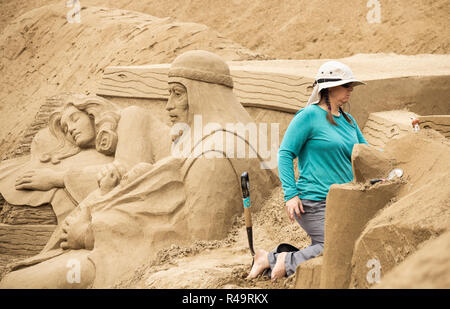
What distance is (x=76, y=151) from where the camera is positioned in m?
6.58

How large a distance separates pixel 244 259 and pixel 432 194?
195 cm

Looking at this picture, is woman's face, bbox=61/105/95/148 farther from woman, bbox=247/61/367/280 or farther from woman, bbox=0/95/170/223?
woman, bbox=247/61/367/280

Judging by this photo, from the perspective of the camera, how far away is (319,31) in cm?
1279

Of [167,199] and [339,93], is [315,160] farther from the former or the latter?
[167,199]

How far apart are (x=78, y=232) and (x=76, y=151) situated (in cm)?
153

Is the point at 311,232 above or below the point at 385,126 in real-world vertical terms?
below

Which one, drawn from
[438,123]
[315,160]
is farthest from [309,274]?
[438,123]

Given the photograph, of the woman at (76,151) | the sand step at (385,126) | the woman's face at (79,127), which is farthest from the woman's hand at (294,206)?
the woman's face at (79,127)

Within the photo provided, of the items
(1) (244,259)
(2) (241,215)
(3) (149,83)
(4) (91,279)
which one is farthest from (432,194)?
(3) (149,83)

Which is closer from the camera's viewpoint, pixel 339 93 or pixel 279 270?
pixel 279 270

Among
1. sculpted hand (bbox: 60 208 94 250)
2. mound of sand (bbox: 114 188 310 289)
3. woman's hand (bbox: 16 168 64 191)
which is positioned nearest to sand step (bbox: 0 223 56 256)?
woman's hand (bbox: 16 168 64 191)

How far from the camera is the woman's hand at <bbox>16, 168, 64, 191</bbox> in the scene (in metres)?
6.23

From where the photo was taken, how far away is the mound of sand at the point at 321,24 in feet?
37.4

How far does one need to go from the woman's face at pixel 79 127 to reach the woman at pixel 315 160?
318 cm
